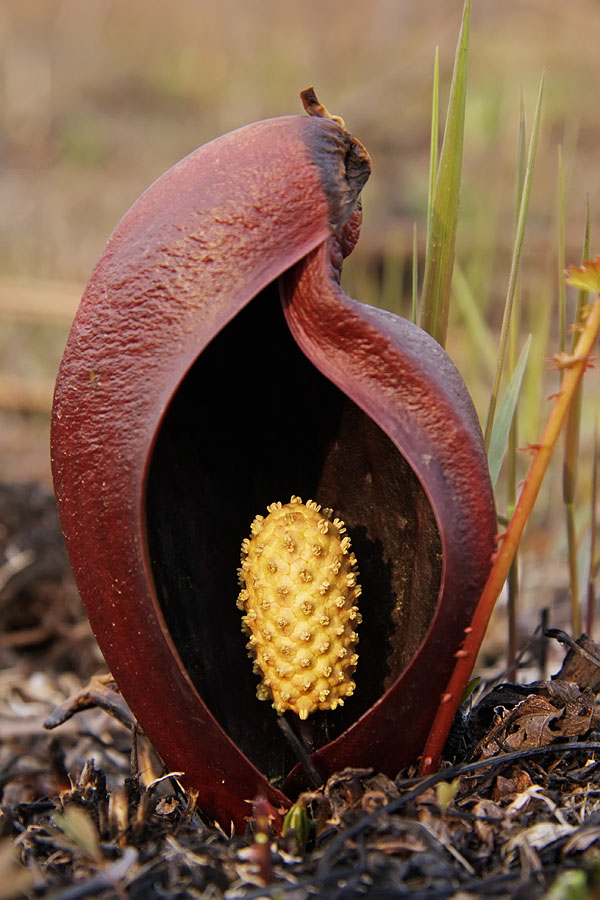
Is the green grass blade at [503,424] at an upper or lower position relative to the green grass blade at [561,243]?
lower

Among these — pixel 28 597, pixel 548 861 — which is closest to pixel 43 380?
pixel 28 597

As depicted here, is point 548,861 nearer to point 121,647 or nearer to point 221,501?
point 121,647

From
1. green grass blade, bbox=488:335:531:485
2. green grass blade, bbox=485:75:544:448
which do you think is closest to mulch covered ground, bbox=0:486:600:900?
green grass blade, bbox=488:335:531:485

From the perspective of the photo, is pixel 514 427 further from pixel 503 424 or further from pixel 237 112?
pixel 237 112

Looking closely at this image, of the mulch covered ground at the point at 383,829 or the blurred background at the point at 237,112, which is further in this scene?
the blurred background at the point at 237,112

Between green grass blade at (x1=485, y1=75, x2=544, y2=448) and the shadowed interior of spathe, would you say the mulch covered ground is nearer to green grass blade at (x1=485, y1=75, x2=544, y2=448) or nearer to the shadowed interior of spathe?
the shadowed interior of spathe

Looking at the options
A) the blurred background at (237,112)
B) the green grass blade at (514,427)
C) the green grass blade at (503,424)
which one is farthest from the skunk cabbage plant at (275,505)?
the blurred background at (237,112)

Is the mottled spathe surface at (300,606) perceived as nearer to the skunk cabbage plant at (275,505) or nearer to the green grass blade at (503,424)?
the skunk cabbage plant at (275,505)
